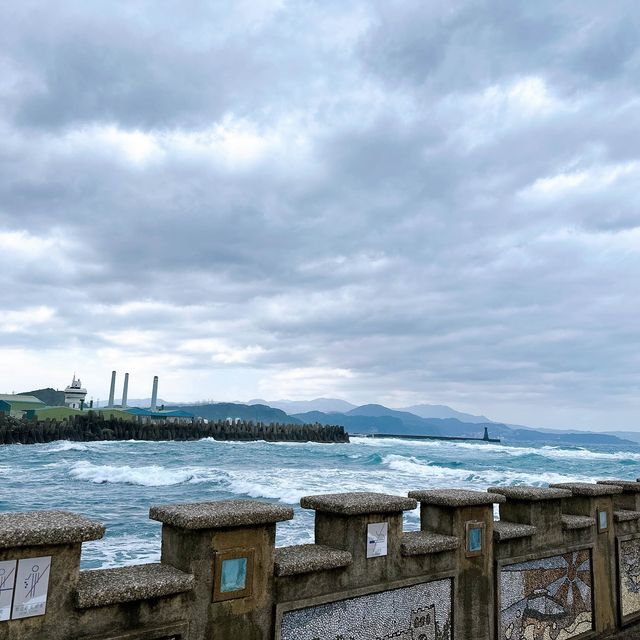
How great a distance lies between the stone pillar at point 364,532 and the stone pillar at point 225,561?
0.51 metres

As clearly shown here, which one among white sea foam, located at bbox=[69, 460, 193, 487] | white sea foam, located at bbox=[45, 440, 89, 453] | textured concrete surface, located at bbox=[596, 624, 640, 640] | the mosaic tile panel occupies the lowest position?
white sea foam, located at bbox=[45, 440, 89, 453]

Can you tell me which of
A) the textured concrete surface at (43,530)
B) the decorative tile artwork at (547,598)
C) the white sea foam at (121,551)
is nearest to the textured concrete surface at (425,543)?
the decorative tile artwork at (547,598)

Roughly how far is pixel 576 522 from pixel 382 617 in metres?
2.37

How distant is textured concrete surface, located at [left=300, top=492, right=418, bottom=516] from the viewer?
364 cm

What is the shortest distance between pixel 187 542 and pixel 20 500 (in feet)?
71.6

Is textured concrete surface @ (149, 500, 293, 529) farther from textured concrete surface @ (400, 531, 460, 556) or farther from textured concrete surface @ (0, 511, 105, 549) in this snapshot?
textured concrete surface @ (400, 531, 460, 556)

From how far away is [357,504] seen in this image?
3.65 metres

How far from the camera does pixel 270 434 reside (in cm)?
9456

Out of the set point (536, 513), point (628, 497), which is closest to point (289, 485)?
point (628, 497)

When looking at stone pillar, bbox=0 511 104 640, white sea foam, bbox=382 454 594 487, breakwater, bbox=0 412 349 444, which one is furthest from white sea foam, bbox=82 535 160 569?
breakwater, bbox=0 412 349 444

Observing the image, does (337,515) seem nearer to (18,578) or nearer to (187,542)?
(187,542)

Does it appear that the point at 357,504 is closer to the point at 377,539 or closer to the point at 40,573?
the point at 377,539


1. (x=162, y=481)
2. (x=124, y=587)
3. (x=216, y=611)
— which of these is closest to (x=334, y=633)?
(x=216, y=611)

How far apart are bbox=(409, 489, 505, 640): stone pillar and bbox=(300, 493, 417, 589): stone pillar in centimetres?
56
